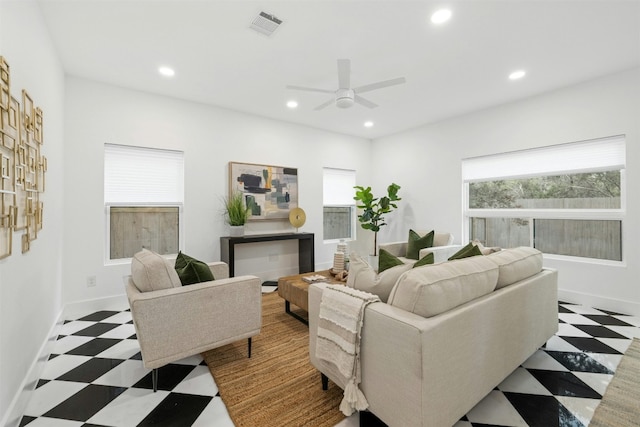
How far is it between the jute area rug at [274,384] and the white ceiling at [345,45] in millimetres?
2701

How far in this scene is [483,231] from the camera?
446 cm

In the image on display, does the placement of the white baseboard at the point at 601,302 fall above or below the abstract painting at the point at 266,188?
below

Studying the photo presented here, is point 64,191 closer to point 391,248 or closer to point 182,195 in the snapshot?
point 182,195

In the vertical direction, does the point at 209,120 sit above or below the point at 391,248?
above

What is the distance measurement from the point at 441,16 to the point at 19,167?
10.0ft

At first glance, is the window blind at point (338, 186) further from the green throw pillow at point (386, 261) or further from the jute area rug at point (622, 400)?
the jute area rug at point (622, 400)

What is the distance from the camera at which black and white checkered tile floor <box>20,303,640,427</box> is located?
5.30 feet

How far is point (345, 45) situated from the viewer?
2645 mm

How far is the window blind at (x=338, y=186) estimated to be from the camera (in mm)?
5527

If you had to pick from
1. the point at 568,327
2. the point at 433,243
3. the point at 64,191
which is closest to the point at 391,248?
the point at 433,243

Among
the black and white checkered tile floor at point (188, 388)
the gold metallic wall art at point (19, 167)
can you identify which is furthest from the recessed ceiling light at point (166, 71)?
the black and white checkered tile floor at point (188, 388)

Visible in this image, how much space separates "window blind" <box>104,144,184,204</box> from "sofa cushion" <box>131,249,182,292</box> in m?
2.03

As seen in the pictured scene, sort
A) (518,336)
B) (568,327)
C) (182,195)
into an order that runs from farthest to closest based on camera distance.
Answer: (182,195)
(568,327)
(518,336)

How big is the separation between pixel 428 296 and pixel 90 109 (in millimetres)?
4059
